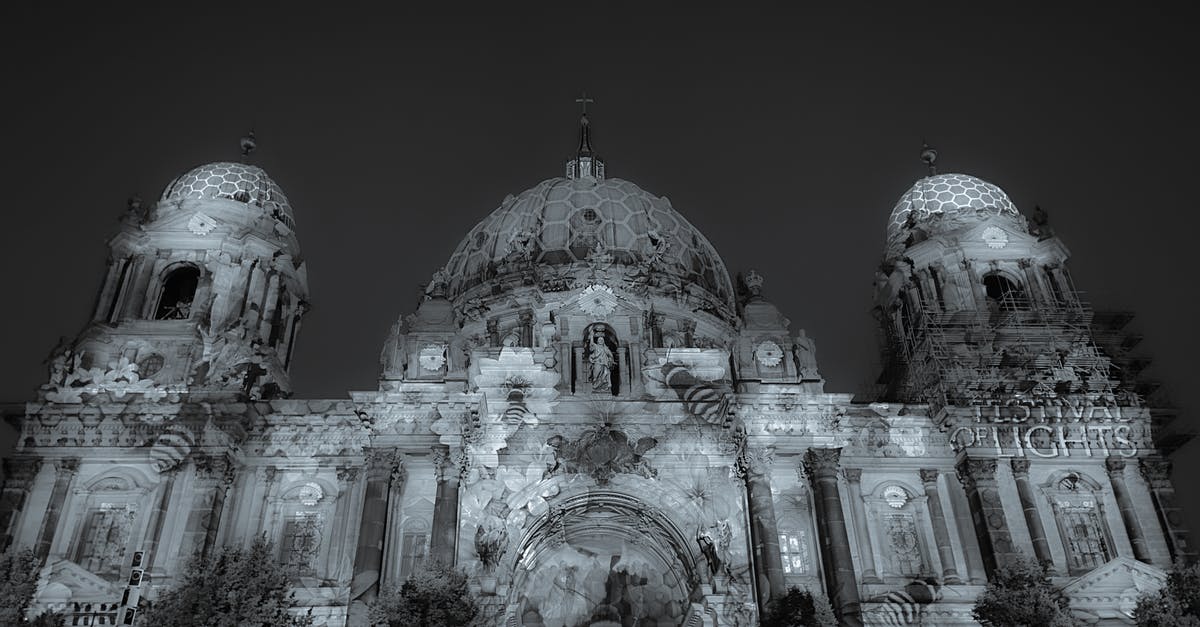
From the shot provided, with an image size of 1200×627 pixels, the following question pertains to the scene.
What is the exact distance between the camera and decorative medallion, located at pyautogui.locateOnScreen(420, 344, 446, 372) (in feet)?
121

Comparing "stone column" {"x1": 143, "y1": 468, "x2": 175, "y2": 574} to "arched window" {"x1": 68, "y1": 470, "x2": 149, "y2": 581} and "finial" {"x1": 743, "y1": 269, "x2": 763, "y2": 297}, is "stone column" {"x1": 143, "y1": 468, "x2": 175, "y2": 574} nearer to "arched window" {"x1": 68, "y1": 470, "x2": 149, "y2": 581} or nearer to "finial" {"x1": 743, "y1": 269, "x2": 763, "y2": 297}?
"arched window" {"x1": 68, "y1": 470, "x2": 149, "y2": 581}

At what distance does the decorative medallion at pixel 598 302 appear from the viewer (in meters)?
38.8

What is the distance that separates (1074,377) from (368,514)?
1126 inches

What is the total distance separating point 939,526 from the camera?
34.8 m

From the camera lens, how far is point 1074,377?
38.7 meters

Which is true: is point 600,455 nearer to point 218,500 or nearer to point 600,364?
point 600,364

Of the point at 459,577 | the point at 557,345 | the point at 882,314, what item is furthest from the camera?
the point at 882,314

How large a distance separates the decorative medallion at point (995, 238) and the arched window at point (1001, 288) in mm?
1361

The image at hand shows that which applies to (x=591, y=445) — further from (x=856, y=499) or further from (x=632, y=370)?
(x=856, y=499)

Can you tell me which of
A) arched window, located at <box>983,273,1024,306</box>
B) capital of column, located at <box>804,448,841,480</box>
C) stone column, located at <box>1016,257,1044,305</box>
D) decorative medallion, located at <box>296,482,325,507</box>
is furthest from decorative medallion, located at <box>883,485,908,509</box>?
decorative medallion, located at <box>296,482,325,507</box>

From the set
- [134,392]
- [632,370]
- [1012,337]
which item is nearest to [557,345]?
[632,370]

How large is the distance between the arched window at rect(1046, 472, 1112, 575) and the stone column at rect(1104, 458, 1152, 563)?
640 millimetres

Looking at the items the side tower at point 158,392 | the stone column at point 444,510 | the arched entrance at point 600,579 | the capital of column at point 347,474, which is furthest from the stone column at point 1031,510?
the side tower at point 158,392

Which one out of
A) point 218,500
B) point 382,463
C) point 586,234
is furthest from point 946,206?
point 218,500
